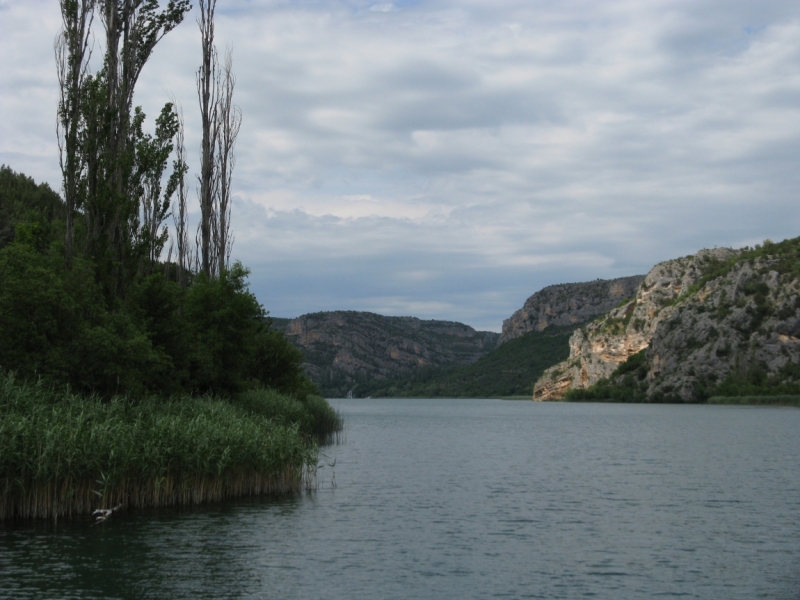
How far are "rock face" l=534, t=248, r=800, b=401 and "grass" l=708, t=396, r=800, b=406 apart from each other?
7921mm

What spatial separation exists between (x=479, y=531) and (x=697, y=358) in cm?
13236

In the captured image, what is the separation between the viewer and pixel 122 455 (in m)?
21.6

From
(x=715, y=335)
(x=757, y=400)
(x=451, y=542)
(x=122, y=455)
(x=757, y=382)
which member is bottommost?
(x=757, y=400)

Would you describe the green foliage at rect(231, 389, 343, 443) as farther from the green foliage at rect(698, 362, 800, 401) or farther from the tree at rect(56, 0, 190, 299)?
the green foliage at rect(698, 362, 800, 401)

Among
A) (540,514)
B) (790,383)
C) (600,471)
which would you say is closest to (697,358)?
(790,383)

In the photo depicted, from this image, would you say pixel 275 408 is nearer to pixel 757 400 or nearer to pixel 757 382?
pixel 757 400

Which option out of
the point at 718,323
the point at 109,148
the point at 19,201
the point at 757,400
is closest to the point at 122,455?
the point at 109,148

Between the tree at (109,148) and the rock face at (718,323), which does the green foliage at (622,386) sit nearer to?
the rock face at (718,323)

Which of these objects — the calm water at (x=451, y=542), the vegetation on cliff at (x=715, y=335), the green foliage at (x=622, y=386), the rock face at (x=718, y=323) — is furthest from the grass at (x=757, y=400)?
the calm water at (x=451, y=542)

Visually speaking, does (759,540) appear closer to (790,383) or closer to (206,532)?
(206,532)

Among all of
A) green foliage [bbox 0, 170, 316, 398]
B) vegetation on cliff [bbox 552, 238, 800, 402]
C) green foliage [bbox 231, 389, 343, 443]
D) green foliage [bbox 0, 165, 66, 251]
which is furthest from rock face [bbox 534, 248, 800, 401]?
green foliage [bbox 0, 170, 316, 398]

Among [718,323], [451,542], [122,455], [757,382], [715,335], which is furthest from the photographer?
[718,323]

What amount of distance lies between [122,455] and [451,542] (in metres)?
9.29

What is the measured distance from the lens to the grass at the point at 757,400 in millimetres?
117994
